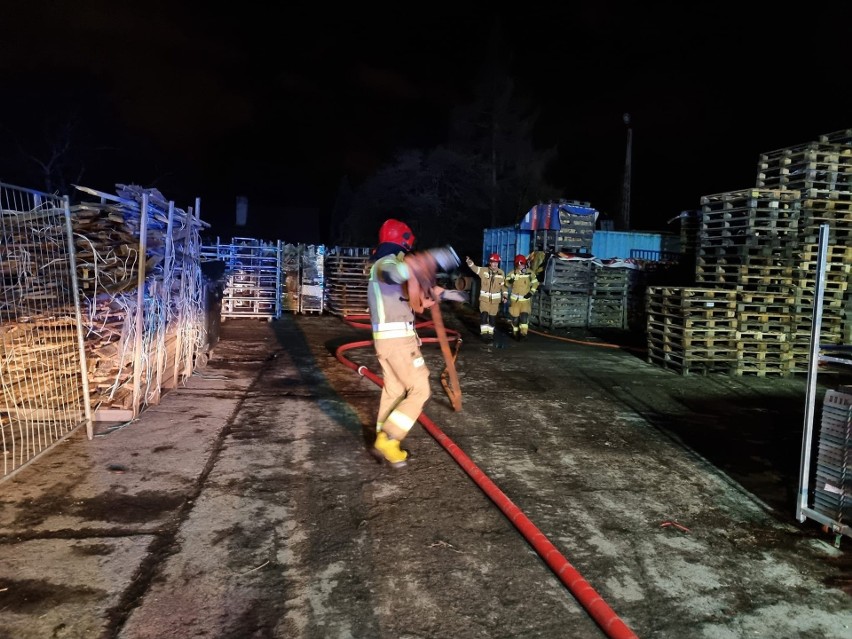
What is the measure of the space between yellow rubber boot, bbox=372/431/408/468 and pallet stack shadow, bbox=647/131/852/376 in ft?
21.6

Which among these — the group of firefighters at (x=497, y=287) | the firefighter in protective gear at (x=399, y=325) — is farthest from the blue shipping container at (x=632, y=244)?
the firefighter in protective gear at (x=399, y=325)

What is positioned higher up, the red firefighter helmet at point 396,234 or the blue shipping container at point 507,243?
the blue shipping container at point 507,243

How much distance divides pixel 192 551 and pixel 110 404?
3.35 metres

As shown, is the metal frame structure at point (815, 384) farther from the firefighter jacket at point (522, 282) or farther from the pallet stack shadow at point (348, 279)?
the pallet stack shadow at point (348, 279)

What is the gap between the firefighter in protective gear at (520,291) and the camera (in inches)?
487

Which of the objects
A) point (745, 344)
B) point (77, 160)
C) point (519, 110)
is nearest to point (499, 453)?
point (745, 344)

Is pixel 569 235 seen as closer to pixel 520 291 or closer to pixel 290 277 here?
pixel 520 291

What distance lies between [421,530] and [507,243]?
53.8 feet

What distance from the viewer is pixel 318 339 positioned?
12.8 meters

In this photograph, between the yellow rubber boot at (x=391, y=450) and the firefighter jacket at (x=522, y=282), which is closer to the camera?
the yellow rubber boot at (x=391, y=450)

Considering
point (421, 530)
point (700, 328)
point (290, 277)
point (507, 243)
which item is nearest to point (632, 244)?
point (507, 243)

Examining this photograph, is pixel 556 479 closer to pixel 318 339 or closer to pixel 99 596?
pixel 99 596

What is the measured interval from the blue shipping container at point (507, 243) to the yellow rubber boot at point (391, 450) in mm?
13333

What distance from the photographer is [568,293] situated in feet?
50.8
